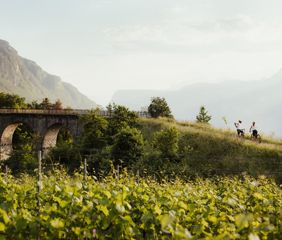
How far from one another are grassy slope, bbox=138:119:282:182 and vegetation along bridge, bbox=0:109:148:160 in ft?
50.1

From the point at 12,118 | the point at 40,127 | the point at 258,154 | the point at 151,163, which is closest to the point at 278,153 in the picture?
the point at 258,154

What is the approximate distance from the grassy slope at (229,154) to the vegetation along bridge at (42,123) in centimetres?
1527

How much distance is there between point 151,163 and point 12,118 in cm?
2961

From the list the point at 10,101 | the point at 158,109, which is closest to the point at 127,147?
the point at 158,109

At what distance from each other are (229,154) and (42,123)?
29.6m

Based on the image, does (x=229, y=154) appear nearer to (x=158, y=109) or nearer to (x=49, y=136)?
(x=158, y=109)

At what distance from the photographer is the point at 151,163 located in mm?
33406

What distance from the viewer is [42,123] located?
5428cm

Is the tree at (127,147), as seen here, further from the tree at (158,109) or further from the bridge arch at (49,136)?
the bridge arch at (49,136)

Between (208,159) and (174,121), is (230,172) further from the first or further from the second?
(174,121)

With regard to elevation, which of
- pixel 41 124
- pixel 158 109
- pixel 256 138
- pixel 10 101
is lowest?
pixel 41 124

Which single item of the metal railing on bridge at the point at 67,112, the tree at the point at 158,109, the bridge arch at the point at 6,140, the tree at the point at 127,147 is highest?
the tree at the point at 158,109

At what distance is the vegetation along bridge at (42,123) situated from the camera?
51250 mm

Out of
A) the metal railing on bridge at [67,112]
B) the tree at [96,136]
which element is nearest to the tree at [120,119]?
the tree at [96,136]
